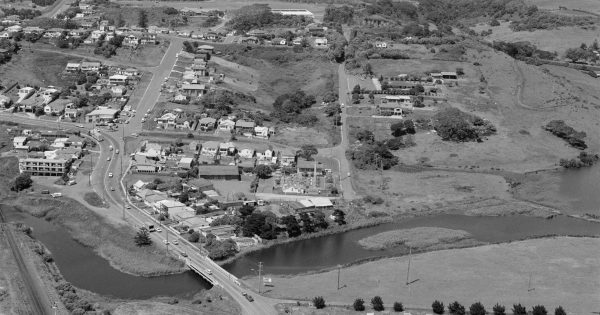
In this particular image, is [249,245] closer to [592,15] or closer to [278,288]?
[278,288]

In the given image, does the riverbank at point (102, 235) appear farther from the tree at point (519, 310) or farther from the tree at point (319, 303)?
the tree at point (519, 310)

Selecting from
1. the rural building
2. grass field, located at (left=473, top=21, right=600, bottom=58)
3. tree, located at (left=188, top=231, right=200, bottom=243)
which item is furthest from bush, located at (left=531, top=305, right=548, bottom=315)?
Result: grass field, located at (left=473, top=21, right=600, bottom=58)

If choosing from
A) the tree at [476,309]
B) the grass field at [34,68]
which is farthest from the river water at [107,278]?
the grass field at [34,68]

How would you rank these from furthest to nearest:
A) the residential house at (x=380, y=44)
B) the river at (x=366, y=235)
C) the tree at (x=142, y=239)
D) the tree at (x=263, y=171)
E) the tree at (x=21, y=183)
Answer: the residential house at (x=380, y=44) < the tree at (x=263, y=171) < the tree at (x=21, y=183) < the tree at (x=142, y=239) < the river at (x=366, y=235)

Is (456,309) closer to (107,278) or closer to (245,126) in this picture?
(107,278)

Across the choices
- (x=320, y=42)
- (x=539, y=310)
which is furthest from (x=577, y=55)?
(x=539, y=310)

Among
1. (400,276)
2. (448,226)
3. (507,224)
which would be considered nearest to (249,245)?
(400,276)
